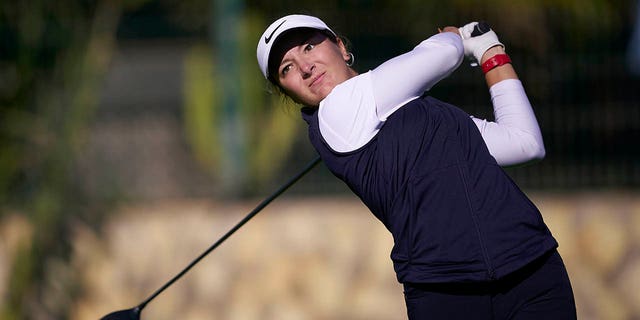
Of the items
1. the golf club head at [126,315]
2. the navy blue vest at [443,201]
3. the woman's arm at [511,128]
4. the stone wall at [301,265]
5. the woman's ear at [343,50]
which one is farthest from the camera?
the stone wall at [301,265]

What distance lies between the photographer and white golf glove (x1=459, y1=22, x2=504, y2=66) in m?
3.55

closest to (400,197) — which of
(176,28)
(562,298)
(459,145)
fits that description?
(459,145)

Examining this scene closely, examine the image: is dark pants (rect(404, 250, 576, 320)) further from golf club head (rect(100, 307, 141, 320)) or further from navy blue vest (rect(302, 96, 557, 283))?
golf club head (rect(100, 307, 141, 320))

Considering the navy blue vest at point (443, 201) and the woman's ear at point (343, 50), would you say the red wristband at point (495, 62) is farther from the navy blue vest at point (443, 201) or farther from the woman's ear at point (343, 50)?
the woman's ear at point (343, 50)

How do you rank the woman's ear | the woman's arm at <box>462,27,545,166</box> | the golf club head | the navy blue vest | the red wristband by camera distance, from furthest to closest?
the golf club head → the woman's ear → the red wristband → the woman's arm at <box>462,27,545,166</box> → the navy blue vest

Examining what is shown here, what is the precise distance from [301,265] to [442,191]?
11.9 feet

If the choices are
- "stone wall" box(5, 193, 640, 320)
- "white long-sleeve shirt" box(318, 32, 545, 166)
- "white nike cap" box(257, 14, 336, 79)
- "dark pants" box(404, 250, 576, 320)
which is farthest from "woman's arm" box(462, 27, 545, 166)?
"stone wall" box(5, 193, 640, 320)

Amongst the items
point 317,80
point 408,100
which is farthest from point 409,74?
point 317,80


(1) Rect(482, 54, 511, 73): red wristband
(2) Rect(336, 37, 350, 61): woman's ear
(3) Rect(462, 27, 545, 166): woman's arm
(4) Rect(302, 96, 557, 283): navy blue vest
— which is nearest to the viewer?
(4) Rect(302, 96, 557, 283): navy blue vest

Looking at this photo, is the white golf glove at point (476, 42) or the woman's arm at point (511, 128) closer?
the woman's arm at point (511, 128)

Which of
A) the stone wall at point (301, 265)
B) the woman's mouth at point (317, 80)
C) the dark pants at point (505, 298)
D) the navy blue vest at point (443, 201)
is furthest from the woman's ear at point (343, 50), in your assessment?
the stone wall at point (301, 265)

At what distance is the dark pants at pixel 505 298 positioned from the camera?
3207 mm

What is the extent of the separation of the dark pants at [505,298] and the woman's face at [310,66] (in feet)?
2.16

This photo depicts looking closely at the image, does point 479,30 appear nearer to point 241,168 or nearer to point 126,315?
point 126,315
